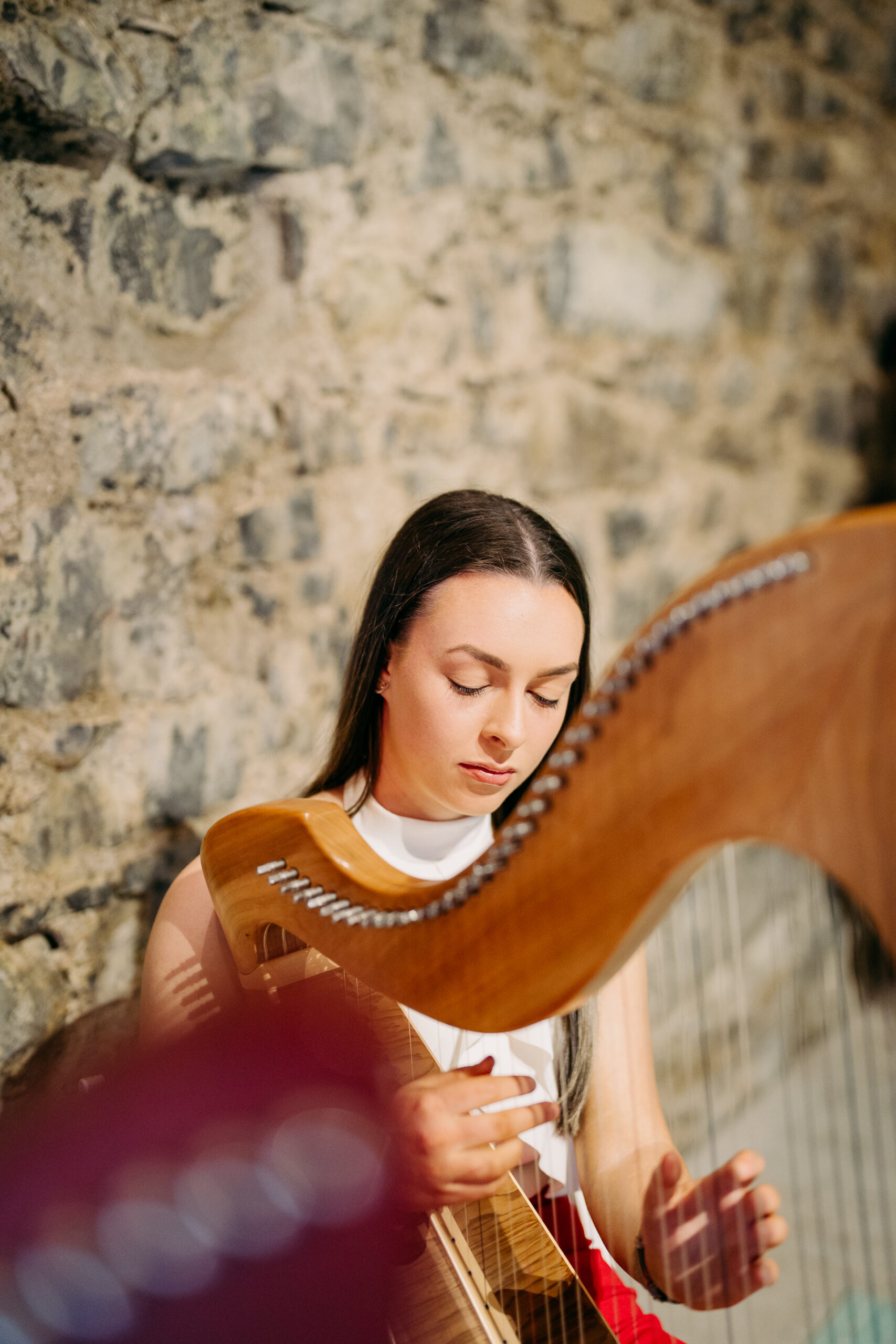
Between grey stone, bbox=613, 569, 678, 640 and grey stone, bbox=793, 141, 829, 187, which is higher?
grey stone, bbox=793, 141, 829, 187

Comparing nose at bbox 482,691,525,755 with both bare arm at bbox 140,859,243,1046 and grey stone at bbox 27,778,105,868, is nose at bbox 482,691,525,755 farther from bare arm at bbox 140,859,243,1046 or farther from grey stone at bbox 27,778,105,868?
grey stone at bbox 27,778,105,868

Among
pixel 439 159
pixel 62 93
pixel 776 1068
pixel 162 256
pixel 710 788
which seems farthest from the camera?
pixel 776 1068

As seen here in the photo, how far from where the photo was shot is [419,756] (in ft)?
3.29

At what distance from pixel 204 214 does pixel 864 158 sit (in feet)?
5.80

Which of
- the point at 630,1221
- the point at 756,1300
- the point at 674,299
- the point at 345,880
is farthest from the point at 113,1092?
the point at 674,299

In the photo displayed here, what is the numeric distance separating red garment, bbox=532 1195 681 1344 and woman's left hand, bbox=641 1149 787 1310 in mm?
70

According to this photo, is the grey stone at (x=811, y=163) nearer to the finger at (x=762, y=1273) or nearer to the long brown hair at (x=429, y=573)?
the long brown hair at (x=429, y=573)

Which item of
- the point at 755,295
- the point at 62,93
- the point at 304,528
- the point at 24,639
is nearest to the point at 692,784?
the point at 24,639

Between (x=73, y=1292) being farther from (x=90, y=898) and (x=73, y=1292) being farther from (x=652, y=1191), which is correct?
(x=90, y=898)

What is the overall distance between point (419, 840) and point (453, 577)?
0.30 m

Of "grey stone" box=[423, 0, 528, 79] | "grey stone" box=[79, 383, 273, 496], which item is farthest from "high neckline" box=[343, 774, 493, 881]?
"grey stone" box=[423, 0, 528, 79]

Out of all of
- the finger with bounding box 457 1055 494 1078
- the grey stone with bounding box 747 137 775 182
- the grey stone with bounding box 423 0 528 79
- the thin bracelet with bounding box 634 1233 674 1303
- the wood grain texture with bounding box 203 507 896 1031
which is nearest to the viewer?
the wood grain texture with bounding box 203 507 896 1031

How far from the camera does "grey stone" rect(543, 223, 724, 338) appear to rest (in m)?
1.81

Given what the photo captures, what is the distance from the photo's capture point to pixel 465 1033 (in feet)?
3.34
